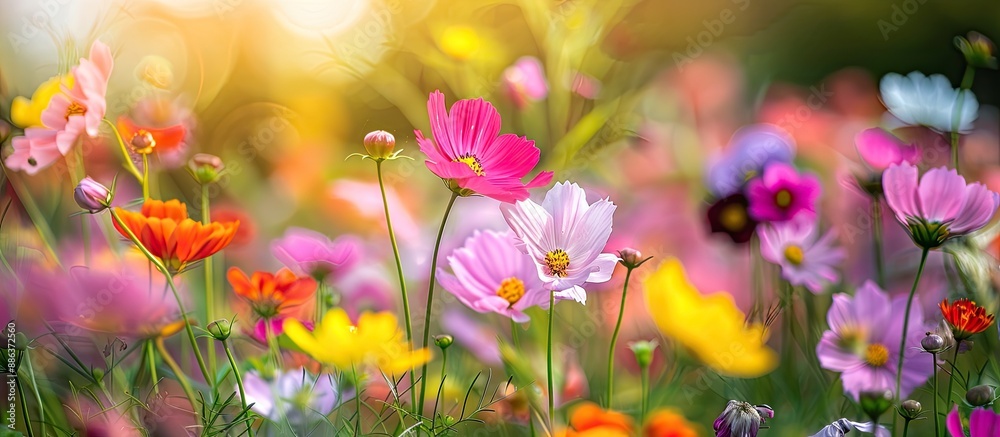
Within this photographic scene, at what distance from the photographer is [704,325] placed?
292 millimetres

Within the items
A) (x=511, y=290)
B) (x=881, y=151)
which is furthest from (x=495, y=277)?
A: (x=881, y=151)

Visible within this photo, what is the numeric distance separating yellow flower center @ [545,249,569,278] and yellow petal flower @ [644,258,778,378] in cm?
8

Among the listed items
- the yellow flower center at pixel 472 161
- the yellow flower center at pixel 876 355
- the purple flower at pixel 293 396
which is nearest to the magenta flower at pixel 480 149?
the yellow flower center at pixel 472 161

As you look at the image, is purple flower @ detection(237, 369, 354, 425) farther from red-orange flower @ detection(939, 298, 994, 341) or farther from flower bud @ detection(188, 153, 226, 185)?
red-orange flower @ detection(939, 298, 994, 341)

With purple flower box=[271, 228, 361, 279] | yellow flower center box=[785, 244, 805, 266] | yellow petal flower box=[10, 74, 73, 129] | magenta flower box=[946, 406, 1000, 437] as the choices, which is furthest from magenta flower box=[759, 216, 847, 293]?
yellow petal flower box=[10, 74, 73, 129]

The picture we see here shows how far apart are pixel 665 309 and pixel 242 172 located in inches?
13.9

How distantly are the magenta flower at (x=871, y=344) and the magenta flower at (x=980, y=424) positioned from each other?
0.14ft

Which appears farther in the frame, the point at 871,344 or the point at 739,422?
the point at 871,344

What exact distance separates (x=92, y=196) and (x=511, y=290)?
0.45 ft

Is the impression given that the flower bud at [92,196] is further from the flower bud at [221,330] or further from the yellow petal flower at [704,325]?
the yellow petal flower at [704,325]

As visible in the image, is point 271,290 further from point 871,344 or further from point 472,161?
point 871,344

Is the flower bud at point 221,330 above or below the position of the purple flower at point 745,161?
above

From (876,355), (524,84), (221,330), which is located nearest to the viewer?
(221,330)

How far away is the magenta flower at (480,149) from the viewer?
8.8 inches
